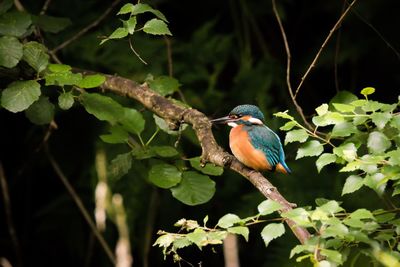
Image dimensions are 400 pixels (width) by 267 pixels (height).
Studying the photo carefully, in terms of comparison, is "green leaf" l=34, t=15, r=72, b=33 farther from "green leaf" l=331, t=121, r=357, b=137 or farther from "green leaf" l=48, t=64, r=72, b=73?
"green leaf" l=331, t=121, r=357, b=137

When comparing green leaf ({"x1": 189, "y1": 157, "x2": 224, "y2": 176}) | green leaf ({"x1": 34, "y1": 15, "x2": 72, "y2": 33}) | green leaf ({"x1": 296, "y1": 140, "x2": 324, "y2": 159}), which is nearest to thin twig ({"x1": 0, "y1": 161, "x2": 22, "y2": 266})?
green leaf ({"x1": 34, "y1": 15, "x2": 72, "y2": 33})

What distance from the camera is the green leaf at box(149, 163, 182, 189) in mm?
2463

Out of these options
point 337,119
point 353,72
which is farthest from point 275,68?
point 337,119

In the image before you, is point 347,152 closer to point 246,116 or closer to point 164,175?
point 164,175

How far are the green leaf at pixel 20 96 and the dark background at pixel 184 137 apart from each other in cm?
175

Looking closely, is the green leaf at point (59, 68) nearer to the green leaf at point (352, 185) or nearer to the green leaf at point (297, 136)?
the green leaf at point (297, 136)

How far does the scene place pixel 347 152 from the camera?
1793mm

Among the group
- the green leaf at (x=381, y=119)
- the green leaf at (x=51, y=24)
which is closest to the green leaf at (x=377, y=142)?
the green leaf at (x=381, y=119)

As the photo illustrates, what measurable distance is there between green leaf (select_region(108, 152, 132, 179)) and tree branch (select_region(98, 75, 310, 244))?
24 centimetres

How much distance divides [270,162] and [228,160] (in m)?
0.38

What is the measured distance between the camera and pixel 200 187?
8.12 feet

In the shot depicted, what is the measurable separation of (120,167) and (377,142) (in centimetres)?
112

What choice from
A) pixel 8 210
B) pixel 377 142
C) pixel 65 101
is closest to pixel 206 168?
pixel 65 101

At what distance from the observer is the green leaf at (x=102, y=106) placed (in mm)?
2518
